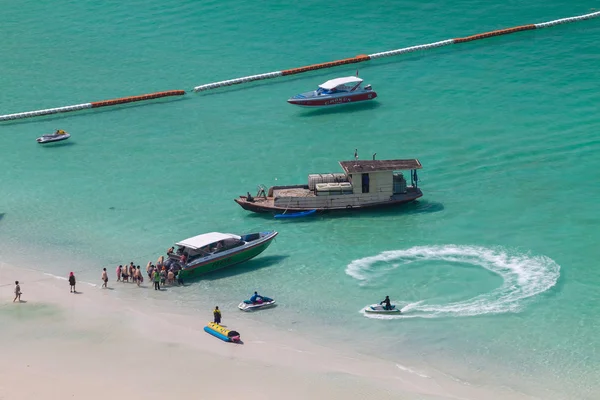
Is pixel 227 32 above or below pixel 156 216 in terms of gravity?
above

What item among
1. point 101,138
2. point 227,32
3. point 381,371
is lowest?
point 381,371

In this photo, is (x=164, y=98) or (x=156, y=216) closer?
(x=156, y=216)

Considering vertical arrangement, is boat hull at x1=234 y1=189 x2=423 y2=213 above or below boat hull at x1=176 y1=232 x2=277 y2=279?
above

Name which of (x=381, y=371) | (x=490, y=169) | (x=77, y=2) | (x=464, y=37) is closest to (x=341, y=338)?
(x=381, y=371)

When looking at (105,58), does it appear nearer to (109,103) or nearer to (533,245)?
(109,103)

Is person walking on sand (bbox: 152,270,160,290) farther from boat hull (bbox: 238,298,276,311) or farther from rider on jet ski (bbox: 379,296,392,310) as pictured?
rider on jet ski (bbox: 379,296,392,310)

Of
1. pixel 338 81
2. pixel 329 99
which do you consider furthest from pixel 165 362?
pixel 338 81

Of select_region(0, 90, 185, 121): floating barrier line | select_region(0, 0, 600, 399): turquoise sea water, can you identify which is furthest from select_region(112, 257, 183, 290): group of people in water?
select_region(0, 90, 185, 121): floating barrier line
